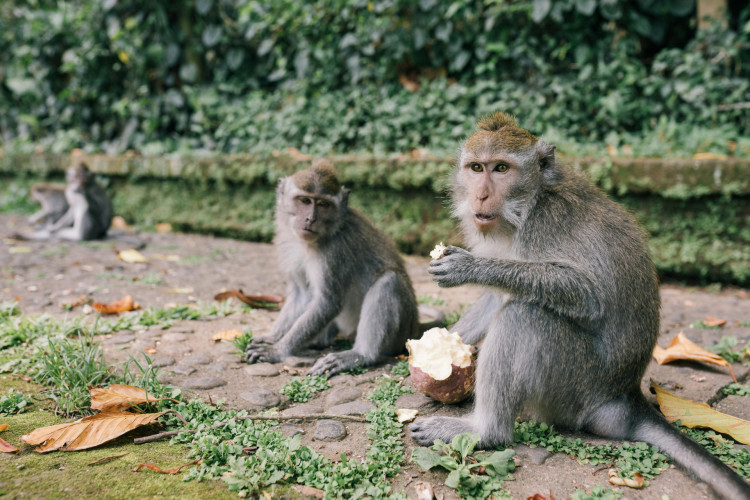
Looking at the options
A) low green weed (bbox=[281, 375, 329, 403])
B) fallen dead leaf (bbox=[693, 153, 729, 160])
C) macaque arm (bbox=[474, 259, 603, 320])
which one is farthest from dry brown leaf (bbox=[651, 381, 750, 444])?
fallen dead leaf (bbox=[693, 153, 729, 160])

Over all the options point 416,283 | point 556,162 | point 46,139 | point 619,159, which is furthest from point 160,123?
point 556,162

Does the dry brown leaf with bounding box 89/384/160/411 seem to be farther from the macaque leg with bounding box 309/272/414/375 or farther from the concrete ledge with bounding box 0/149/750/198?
the concrete ledge with bounding box 0/149/750/198

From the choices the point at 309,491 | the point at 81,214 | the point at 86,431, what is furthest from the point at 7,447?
the point at 81,214

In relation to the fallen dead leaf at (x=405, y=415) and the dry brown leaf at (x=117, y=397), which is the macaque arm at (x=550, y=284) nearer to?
the fallen dead leaf at (x=405, y=415)

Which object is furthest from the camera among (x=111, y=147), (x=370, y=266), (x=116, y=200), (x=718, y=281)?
(x=111, y=147)

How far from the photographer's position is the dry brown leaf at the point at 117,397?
284 centimetres

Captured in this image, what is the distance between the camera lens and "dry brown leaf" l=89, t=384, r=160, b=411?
2.84 meters

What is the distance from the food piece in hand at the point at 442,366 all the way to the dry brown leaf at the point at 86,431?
1380mm

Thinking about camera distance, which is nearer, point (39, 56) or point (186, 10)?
point (186, 10)

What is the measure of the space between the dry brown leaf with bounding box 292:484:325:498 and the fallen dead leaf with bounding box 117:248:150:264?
200 inches

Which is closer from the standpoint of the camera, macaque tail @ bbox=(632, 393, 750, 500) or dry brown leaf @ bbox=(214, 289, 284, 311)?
macaque tail @ bbox=(632, 393, 750, 500)

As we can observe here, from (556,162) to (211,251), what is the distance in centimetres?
547

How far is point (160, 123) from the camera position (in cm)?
1033

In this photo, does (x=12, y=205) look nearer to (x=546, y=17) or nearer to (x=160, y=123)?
(x=160, y=123)
